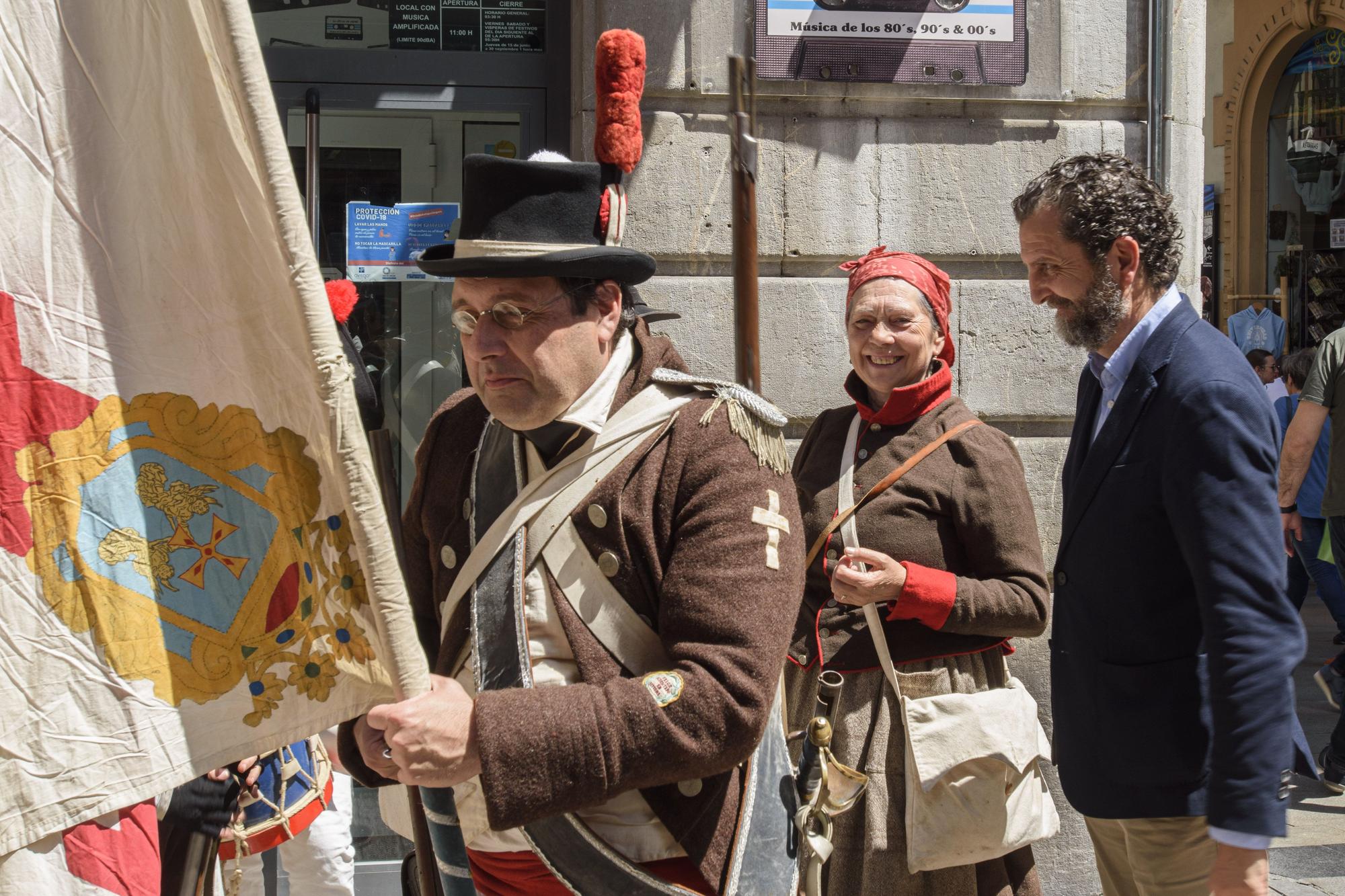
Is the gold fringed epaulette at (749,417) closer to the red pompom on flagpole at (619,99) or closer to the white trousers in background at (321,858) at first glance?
the red pompom on flagpole at (619,99)

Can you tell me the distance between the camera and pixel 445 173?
525 centimetres

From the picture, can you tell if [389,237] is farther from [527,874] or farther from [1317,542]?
[1317,542]

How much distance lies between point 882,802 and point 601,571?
4.84ft

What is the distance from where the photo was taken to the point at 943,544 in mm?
3309

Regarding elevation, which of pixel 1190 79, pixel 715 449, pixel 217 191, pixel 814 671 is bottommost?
pixel 814 671

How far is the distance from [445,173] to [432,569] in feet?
10.3

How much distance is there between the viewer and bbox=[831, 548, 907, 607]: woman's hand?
312 centimetres

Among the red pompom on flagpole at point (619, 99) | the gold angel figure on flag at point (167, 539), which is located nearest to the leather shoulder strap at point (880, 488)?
the red pompom on flagpole at point (619, 99)

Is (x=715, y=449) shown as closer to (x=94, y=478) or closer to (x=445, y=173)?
(x=94, y=478)

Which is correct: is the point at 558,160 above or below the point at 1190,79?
below

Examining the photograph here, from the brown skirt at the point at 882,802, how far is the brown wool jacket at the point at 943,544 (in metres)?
0.06

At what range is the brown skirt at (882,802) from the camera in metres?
3.22

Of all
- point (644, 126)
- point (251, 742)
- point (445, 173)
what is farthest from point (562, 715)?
point (445, 173)

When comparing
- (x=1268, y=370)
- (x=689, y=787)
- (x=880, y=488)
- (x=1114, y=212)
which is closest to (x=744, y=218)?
(x=880, y=488)
